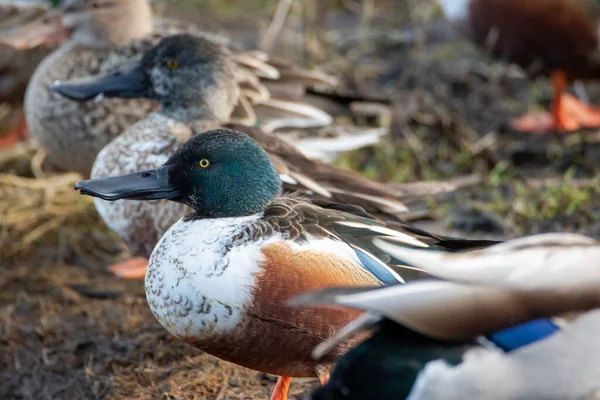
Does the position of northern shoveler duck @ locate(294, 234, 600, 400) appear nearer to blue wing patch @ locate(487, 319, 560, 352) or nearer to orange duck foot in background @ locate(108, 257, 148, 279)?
blue wing patch @ locate(487, 319, 560, 352)

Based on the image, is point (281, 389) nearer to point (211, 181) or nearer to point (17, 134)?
point (211, 181)

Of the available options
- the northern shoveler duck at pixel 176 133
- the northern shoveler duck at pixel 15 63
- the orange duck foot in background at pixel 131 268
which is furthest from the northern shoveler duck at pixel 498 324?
the northern shoveler duck at pixel 15 63

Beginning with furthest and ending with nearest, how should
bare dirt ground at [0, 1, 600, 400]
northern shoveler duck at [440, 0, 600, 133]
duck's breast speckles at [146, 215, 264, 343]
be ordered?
northern shoveler duck at [440, 0, 600, 133]
bare dirt ground at [0, 1, 600, 400]
duck's breast speckles at [146, 215, 264, 343]

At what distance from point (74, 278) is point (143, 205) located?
1.07 m

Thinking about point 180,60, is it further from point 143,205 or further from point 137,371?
point 137,371

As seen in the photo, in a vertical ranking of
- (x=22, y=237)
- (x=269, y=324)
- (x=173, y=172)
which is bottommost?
(x=22, y=237)

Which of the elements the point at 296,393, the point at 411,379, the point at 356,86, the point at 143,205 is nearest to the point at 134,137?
the point at 143,205

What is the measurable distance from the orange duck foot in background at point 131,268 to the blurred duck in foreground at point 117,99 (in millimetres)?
490

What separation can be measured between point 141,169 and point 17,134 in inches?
105

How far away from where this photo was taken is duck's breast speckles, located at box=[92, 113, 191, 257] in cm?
377

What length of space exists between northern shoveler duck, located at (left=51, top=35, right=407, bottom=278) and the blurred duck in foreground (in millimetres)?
125

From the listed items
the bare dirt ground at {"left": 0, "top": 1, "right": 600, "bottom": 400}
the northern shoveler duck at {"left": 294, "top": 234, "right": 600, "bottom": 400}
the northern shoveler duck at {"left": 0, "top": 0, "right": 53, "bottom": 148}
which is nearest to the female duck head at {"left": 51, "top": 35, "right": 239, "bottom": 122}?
the bare dirt ground at {"left": 0, "top": 1, "right": 600, "bottom": 400}

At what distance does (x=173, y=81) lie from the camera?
4027mm

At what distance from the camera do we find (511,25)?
20.1 feet
